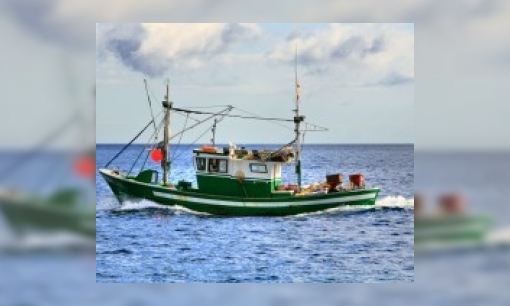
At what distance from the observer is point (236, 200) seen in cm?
590

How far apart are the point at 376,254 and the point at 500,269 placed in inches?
31.0

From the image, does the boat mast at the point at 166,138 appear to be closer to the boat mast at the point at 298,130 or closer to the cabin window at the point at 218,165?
the cabin window at the point at 218,165

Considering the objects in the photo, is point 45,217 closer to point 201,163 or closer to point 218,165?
point 201,163

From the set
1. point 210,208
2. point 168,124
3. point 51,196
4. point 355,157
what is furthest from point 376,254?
point 51,196

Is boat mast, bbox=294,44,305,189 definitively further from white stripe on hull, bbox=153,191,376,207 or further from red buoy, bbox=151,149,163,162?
red buoy, bbox=151,149,163,162

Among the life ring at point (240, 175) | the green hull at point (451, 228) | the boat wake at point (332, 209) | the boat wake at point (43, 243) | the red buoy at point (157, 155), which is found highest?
the red buoy at point (157, 155)

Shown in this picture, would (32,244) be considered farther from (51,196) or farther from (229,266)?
(229,266)

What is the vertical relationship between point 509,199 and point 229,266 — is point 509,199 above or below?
above

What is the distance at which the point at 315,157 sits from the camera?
5785 mm

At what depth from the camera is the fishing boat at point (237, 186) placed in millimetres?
5824

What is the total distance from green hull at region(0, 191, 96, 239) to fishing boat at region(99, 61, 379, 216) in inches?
10.8

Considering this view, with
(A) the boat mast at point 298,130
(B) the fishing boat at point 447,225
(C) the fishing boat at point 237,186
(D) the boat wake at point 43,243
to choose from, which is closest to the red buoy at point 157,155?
(C) the fishing boat at point 237,186

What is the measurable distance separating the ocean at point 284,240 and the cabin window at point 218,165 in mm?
251

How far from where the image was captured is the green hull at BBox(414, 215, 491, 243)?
5.67 m
